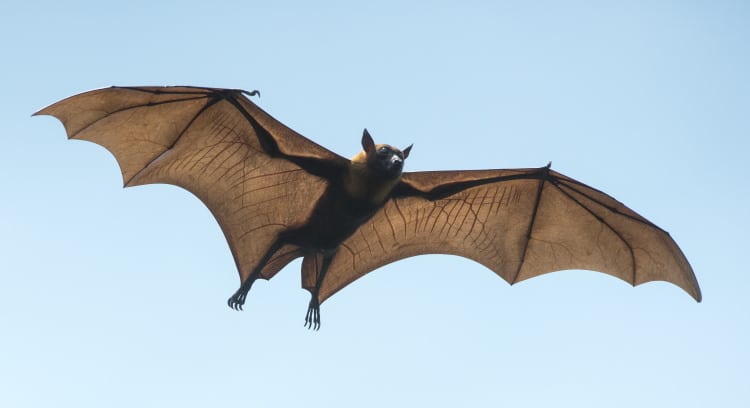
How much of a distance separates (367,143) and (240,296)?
8.90ft

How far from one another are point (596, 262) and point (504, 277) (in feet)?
4.28

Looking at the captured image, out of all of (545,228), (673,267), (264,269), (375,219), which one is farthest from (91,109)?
(673,267)

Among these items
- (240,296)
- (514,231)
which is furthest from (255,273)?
(514,231)

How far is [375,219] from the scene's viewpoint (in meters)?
14.0

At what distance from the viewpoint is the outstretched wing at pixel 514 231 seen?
13.7 meters

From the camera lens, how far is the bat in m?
12.9

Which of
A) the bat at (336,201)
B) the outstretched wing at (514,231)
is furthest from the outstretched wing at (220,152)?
the outstretched wing at (514,231)

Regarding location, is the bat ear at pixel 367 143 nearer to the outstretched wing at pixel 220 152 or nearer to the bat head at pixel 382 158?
the bat head at pixel 382 158

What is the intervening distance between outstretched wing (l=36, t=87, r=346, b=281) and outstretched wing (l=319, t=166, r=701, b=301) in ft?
3.73

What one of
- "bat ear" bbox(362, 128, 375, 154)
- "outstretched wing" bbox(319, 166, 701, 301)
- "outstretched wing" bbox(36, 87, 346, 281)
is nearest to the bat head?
"bat ear" bbox(362, 128, 375, 154)

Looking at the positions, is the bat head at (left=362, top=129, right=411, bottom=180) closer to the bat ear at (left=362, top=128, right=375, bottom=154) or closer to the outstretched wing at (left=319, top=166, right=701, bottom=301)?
the bat ear at (left=362, top=128, right=375, bottom=154)

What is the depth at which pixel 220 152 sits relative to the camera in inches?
531

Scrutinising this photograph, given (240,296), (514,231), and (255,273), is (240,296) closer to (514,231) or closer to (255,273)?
(255,273)

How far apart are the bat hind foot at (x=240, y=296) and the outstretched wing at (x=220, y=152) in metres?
0.34
